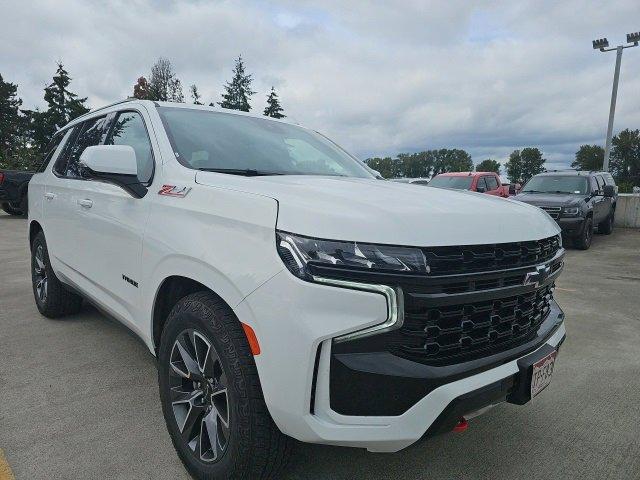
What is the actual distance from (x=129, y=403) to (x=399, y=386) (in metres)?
1.95

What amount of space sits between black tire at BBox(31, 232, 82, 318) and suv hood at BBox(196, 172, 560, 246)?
2676 mm

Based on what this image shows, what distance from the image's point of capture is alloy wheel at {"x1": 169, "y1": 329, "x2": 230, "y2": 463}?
1.92m

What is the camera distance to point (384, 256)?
1601 mm

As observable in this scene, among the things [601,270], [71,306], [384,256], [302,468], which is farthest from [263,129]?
[601,270]

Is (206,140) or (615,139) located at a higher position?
(615,139)

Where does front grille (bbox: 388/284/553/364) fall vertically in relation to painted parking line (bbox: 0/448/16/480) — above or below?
above

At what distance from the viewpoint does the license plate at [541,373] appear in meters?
1.95

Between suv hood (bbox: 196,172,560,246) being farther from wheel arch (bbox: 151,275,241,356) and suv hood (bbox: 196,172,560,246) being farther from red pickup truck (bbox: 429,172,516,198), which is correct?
red pickup truck (bbox: 429,172,516,198)

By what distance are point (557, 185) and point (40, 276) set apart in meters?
10.8

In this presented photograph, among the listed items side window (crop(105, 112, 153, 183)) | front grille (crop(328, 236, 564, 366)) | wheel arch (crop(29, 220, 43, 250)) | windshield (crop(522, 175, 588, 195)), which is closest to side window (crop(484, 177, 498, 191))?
windshield (crop(522, 175, 588, 195))

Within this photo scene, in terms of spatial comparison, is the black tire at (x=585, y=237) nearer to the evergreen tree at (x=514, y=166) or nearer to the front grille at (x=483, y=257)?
the front grille at (x=483, y=257)

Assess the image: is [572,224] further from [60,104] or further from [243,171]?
[60,104]

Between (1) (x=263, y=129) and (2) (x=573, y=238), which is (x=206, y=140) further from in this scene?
(2) (x=573, y=238)

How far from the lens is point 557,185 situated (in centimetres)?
1115
